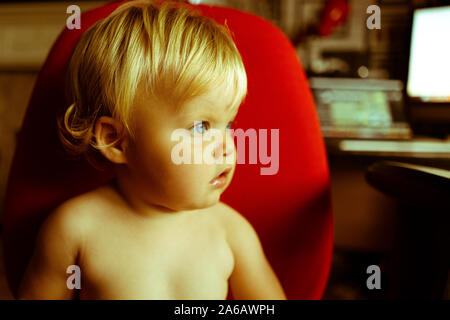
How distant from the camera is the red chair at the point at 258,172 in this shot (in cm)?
53

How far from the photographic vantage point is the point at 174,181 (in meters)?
0.44

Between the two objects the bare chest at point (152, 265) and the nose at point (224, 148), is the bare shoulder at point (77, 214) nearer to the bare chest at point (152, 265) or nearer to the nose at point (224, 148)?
the bare chest at point (152, 265)

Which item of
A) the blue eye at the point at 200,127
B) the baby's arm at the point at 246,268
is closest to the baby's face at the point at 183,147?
the blue eye at the point at 200,127

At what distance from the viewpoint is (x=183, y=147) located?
1.40ft

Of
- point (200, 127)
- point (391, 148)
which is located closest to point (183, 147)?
point (200, 127)

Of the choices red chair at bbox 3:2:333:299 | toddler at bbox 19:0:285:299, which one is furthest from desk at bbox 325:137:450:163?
toddler at bbox 19:0:285:299

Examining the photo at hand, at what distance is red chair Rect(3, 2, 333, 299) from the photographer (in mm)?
533

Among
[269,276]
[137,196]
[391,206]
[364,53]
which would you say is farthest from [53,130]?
[391,206]

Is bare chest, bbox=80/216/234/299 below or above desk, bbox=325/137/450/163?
below

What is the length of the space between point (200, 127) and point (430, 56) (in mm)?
859

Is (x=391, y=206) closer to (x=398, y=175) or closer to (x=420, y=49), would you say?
(x=420, y=49)

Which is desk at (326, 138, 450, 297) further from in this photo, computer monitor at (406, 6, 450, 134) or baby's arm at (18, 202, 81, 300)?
baby's arm at (18, 202, 81, 300)

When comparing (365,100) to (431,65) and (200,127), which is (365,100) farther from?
(200,127)

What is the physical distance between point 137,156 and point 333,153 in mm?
492
